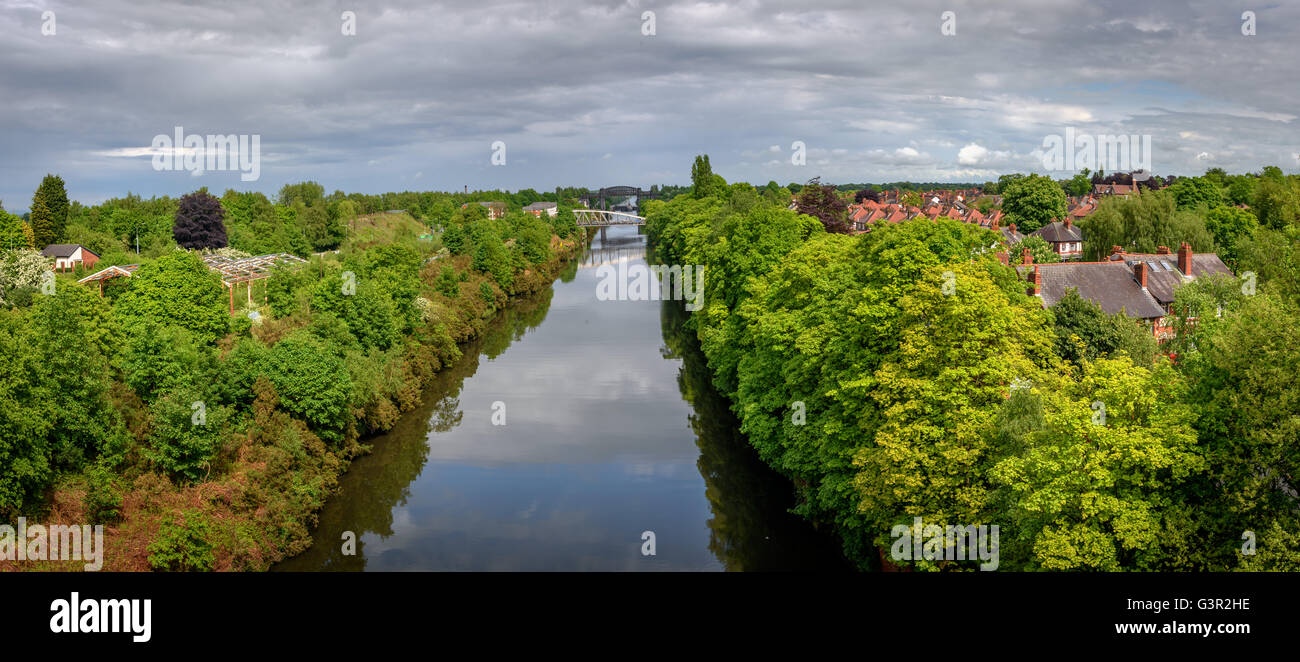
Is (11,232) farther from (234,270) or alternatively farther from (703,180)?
(703,180)

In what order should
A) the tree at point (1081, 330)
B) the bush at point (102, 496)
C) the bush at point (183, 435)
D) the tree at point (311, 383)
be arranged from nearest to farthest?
the bush at point (102, 496), the bush at point (183, 435), the tree at point (311, 383), the tree at point (1081, 330)

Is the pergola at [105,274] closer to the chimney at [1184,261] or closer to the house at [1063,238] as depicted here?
the chimney at [1184,261]

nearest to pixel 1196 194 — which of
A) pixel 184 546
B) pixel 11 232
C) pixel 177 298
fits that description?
pixel 177 298

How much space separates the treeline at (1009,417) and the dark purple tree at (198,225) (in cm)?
5058

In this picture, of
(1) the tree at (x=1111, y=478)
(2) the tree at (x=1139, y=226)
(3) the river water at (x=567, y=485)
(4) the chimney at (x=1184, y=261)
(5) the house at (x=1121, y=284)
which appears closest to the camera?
(1) the tree at (x=1111, y=478)

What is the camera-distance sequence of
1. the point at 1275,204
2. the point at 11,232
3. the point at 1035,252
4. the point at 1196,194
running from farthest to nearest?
the point at 1196,194 < the point at 1275,204 < the point at 1035,252 < the point at 11,232

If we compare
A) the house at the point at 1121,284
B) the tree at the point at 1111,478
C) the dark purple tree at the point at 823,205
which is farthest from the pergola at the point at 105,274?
the dark purple tree at the point at 823,205

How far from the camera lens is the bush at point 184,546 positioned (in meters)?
21.5

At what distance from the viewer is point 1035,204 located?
80812 mm

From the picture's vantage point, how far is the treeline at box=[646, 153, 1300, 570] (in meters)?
14.3

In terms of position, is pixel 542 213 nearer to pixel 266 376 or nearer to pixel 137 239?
pixel 137 239
